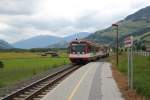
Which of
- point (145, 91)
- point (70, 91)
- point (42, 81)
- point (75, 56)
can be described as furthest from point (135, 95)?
point (75, 56)

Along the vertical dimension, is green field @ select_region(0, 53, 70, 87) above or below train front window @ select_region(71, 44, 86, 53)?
below

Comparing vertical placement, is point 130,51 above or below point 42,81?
above

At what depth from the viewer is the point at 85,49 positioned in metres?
59.9

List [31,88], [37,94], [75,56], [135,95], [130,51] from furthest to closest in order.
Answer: [75,56] → [31,88] → [130,51] → [37,94] → [135,95]

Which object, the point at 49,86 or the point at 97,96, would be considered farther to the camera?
the point at 49,86

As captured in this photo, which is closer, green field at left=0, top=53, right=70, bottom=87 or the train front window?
green field at left=0, top=53, right=70, bottom=87

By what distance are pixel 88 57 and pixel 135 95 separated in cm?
4073

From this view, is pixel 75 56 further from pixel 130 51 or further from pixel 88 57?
pixel 130 51

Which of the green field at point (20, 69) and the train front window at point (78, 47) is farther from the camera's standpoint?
the train front window at point (78, 47)

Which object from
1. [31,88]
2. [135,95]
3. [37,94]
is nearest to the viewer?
[135,95]

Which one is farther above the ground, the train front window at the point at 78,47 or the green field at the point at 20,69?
the train front window at the point at 78,47

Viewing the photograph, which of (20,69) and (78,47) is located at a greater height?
(78,47)

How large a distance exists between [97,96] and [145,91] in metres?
2.31

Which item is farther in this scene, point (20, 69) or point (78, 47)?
point (78, 47)
